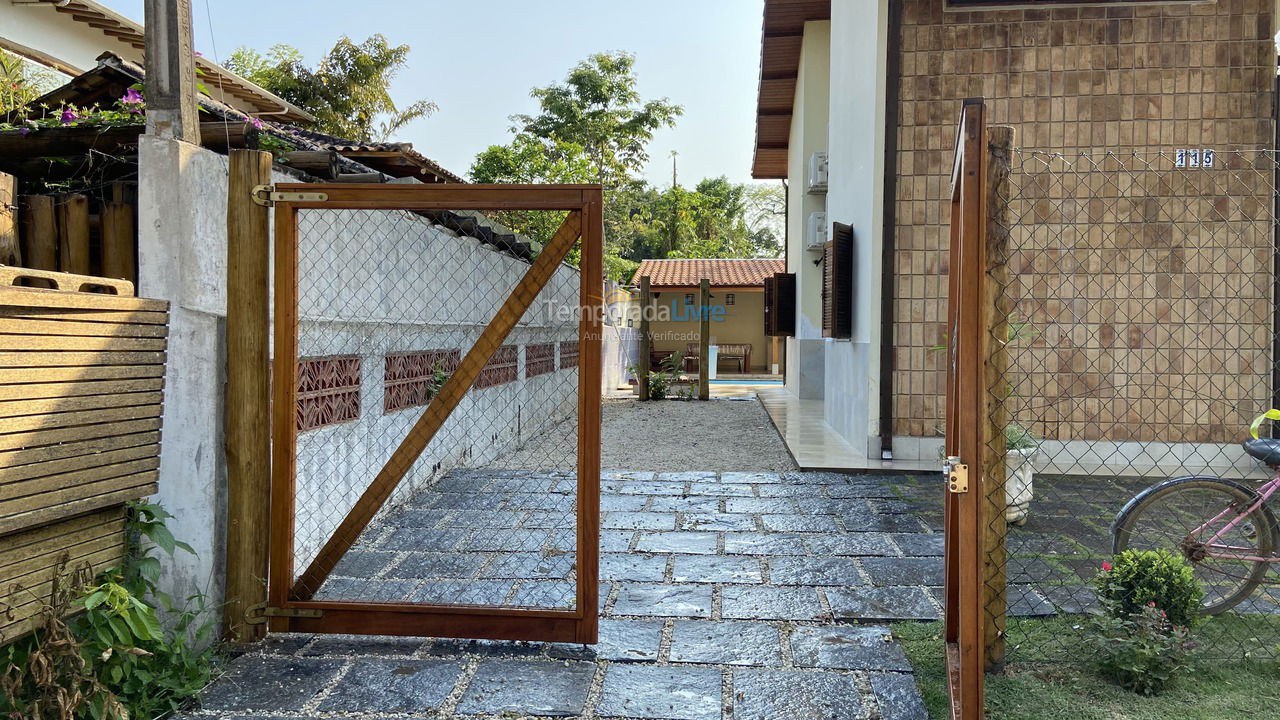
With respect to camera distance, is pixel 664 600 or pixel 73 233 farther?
pixel 664 600

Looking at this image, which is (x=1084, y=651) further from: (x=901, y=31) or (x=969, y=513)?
(x=901, y=31)

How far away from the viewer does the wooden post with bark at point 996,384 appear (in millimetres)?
2459

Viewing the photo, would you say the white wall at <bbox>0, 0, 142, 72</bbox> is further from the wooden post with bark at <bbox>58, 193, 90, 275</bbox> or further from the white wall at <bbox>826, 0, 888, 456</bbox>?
the wooden post with bark at <bbox>58, 193, 90, 275</bbox>

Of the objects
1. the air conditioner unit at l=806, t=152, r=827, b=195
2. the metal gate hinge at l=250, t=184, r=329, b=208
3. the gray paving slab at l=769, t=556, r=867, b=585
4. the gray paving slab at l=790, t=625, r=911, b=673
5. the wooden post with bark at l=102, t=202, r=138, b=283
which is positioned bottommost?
the gray paving slab at l=790, t=625, r=911, b=673

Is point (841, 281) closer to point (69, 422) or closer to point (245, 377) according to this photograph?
point (245, 377)

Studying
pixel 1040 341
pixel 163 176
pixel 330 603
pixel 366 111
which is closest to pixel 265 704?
pixel 330 603

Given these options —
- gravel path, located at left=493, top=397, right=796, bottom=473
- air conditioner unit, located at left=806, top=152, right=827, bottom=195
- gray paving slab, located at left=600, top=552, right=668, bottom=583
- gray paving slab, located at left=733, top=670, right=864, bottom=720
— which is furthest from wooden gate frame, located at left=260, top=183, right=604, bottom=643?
air conditioner unit, located at left=806, top=152, right=827, bottom=195

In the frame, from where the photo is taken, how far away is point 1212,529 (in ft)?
10.8

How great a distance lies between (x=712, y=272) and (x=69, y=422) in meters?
20.0

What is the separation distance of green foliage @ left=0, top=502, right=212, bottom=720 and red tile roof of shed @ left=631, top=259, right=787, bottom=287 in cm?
1768

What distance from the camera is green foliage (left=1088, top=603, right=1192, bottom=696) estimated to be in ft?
8.40

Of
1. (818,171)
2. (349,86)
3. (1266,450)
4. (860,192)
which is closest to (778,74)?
(818,171)

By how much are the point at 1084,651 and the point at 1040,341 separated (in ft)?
13.1

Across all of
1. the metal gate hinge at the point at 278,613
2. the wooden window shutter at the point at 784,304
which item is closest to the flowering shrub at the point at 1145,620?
the metal gate hinge at the point at 278,613
